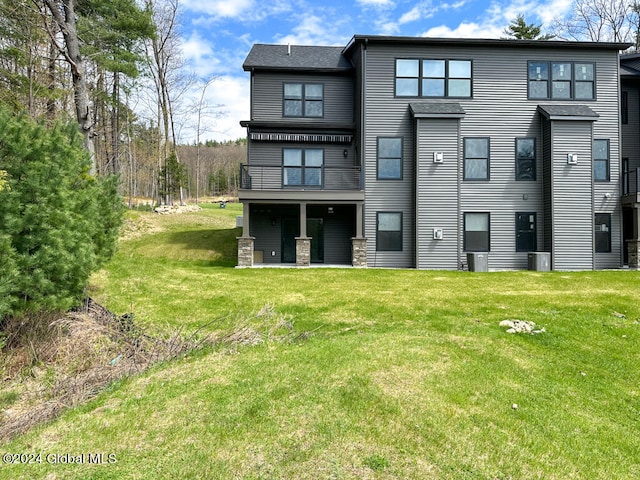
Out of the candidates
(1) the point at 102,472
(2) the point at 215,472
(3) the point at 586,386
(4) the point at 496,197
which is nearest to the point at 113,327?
(1) the point at 102,472

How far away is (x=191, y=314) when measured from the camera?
761 cm

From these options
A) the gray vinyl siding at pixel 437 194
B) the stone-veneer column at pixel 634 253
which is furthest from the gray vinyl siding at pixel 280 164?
the stone-veneer column at pixel 634 253

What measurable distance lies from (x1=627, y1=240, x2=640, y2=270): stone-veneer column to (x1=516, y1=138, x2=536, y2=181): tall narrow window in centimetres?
434

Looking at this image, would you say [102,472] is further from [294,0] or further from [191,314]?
[294,0]

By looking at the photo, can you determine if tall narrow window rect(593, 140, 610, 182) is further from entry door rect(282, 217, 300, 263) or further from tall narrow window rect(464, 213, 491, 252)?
entry door rect(282, 217, 300, 263)

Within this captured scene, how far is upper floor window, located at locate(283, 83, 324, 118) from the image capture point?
51.3 feet

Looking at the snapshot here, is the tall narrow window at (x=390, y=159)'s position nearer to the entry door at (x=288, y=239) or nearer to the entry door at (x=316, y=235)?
the entry door at (x=316, y=235)

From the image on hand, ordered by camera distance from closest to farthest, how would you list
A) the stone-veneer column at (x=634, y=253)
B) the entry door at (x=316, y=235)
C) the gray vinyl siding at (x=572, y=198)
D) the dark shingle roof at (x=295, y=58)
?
the stone-veneer column at (x=634, y=253) → the gray vinyl siding at (x=572, y=198) → the dark shingle roof at (x=295, y=58) → the entry door at (x=316, y=235)

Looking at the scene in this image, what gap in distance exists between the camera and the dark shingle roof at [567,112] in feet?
45.4

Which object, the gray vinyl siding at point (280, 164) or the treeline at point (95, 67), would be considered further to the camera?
the gray vinyl siding at point (280, 164)

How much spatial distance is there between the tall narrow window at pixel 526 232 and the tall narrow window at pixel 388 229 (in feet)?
15.4

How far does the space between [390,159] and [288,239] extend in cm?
550

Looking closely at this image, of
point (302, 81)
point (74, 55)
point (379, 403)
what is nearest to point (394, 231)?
point (302, 81)

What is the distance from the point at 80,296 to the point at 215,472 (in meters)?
4.90
